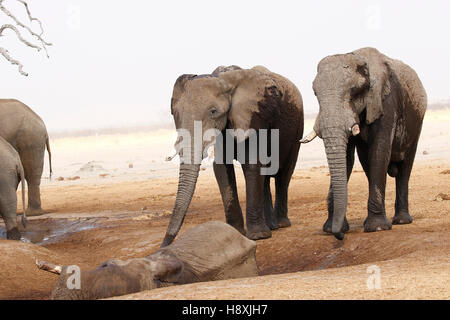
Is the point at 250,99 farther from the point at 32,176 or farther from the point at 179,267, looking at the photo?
the point at 32,176

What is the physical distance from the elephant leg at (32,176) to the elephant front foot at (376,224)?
7.87m

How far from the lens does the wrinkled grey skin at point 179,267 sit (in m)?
5.78

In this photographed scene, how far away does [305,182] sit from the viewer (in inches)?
685

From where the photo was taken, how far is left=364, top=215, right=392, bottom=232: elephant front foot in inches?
338

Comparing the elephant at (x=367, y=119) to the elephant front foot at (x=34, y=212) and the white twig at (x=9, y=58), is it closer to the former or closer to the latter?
the elephant front foot at (x=34, y=212)

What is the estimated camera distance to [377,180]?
28.1ft

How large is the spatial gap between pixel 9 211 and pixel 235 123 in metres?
4.16

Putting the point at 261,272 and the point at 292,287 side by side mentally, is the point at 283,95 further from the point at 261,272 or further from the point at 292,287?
the point at 292,287

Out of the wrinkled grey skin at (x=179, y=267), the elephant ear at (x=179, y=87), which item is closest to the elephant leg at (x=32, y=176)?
the elephant ear at (x=179, y=87)

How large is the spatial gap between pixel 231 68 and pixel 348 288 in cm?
495

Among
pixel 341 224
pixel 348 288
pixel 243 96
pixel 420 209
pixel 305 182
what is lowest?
pixel 305 182

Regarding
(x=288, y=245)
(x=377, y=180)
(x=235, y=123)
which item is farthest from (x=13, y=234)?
(x=377, y=180)
